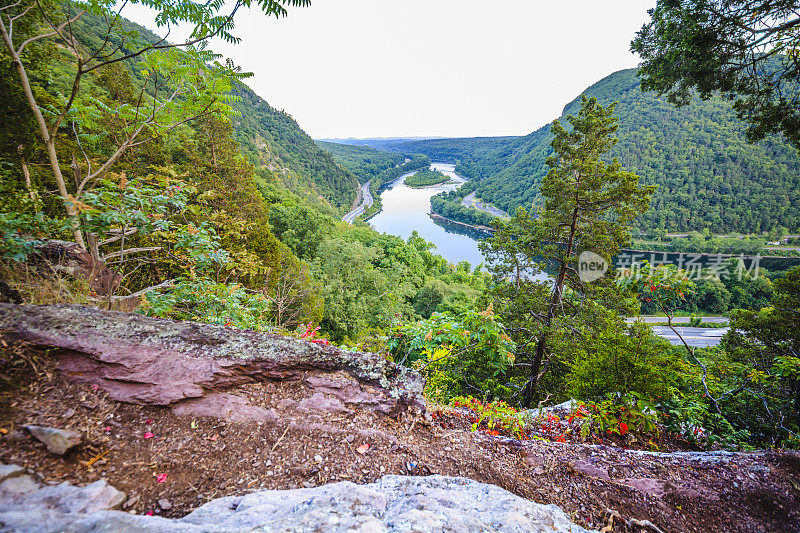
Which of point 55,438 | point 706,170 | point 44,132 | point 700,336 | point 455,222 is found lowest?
point 700,336

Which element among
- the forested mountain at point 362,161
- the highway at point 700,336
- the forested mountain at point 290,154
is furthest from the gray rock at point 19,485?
the forested mountain at point 362,161

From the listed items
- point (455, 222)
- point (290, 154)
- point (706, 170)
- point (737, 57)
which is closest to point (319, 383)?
point (737, 57)

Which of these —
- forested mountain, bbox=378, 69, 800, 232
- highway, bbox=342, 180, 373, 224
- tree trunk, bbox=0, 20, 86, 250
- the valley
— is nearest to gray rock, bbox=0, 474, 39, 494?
the valley

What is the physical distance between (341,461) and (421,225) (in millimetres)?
76241

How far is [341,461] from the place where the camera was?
6.79 ft

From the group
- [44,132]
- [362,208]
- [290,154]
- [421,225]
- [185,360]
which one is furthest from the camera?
[362,208]

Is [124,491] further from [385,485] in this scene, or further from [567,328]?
[567,328]

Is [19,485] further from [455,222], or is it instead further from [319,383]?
[455,222]

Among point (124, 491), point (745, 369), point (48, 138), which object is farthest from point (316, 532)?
point (745, 369)

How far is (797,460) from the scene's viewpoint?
2.33m

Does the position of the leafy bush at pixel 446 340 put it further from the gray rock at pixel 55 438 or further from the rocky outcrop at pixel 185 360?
the gray rock at pixel 55 438

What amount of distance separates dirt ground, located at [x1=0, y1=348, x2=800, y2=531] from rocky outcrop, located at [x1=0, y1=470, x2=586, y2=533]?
152 mm

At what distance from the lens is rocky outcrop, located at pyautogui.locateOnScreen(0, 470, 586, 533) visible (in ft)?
3.81

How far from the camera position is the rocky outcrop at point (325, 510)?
3.81ft
